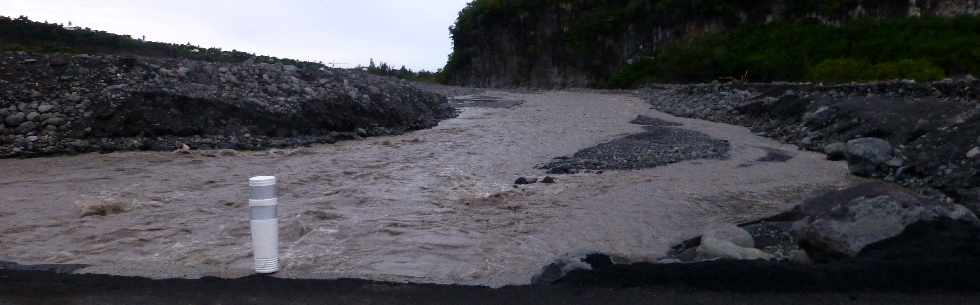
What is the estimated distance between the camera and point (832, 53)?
42.9 metres

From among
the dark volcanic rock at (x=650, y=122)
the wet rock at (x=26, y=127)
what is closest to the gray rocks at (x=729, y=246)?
the wet rock at (x=26, y=127)

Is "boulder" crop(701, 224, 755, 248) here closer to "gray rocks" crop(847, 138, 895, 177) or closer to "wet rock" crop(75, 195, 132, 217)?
"gray rocks" crop(847, 138, 895, 177)

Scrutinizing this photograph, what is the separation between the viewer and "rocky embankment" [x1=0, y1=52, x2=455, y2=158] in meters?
15.7

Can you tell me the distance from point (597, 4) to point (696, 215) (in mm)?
63417

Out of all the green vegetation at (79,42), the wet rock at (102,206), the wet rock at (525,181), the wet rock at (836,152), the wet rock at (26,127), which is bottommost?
the wet rock at (102,206)

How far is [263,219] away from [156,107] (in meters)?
11.3

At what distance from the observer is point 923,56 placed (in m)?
A: 35.5

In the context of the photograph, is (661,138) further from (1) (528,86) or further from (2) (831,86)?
(1) (528,86)

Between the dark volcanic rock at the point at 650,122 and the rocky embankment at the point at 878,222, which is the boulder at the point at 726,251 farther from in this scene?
the dark volcanic rock at the point at 650,122

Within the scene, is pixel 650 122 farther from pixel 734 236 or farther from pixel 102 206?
pixel 734 236

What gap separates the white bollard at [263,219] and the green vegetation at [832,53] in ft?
→ 84.5

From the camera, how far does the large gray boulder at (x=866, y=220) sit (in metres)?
6.48

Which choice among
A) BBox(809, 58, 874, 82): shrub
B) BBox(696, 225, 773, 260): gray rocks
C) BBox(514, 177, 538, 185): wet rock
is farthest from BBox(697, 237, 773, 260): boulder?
BBox(809, 58, 874, 82): shrub

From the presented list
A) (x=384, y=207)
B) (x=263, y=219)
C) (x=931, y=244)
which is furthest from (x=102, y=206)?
(x=931, y=244)
